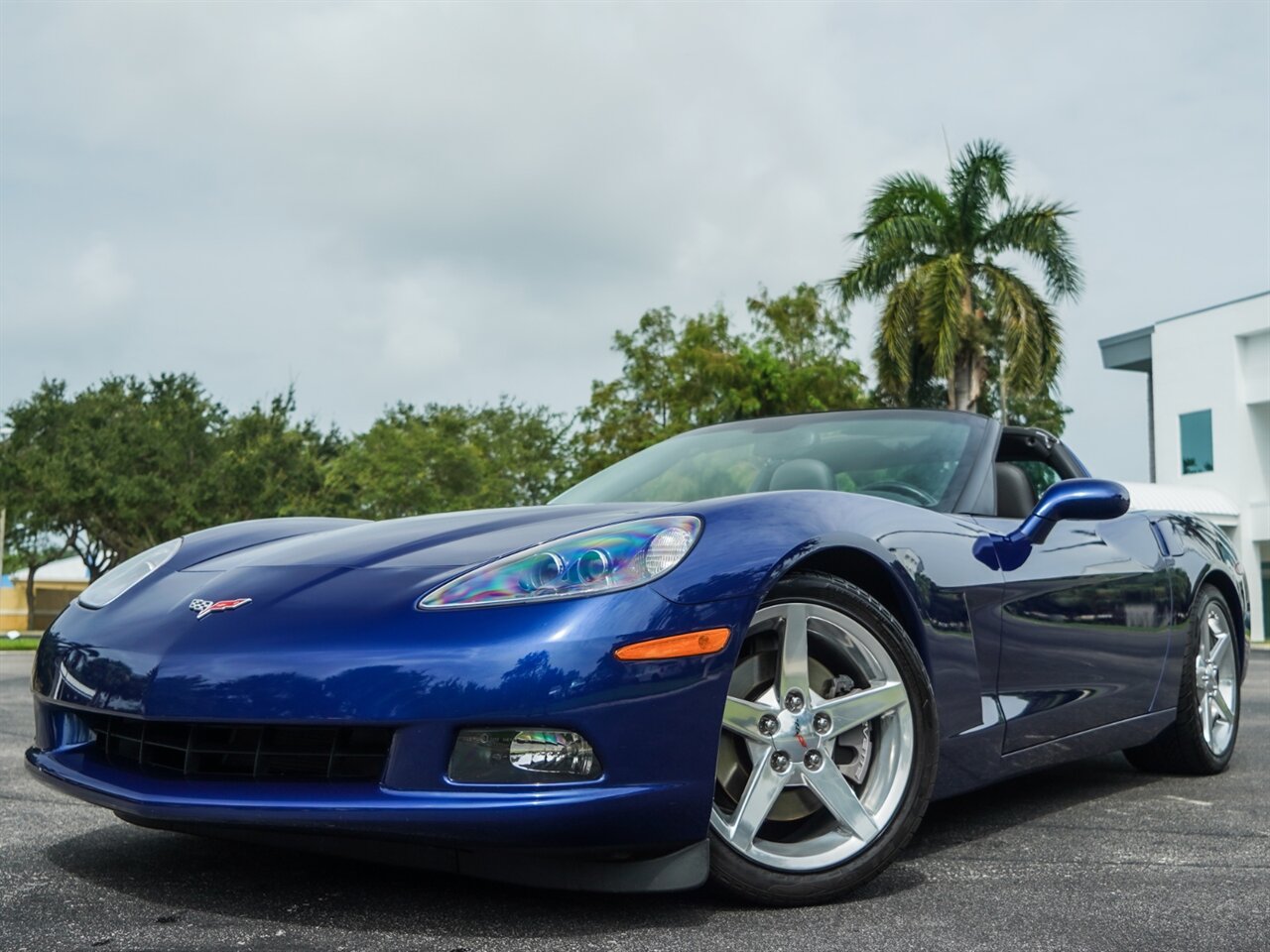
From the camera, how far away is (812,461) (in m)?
3.99

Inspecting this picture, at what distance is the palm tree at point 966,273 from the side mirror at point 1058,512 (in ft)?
64.3

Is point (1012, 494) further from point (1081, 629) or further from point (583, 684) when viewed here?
point (583, 684)

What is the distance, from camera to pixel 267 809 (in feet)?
8.34

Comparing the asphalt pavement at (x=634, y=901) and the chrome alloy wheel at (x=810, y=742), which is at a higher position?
the chrome alloy wheel at (x=810, y=742)

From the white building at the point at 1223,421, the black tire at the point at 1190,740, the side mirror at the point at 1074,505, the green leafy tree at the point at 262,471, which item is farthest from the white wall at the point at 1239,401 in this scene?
the side mirror at the point at 1074,505

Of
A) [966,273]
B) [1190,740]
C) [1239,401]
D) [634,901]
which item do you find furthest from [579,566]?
[1239,401]

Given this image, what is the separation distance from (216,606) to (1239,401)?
35.2 metres

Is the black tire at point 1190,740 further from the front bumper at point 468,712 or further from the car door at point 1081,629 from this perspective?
the front bumper at point 468,712

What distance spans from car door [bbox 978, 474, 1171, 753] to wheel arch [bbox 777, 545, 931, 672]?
44 cm

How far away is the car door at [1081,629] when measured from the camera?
3.64 m

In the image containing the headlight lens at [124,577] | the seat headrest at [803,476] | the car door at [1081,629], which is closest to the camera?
the headlight lens at [124,577]

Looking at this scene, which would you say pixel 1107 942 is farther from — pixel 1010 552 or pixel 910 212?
pixel 910 212

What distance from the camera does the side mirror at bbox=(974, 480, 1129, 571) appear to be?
145 inches

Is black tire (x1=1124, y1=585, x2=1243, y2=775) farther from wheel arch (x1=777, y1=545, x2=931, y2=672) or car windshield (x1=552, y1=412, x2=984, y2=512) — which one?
wheel arch (x1=777, y1=545, x2=931, y2=672)
